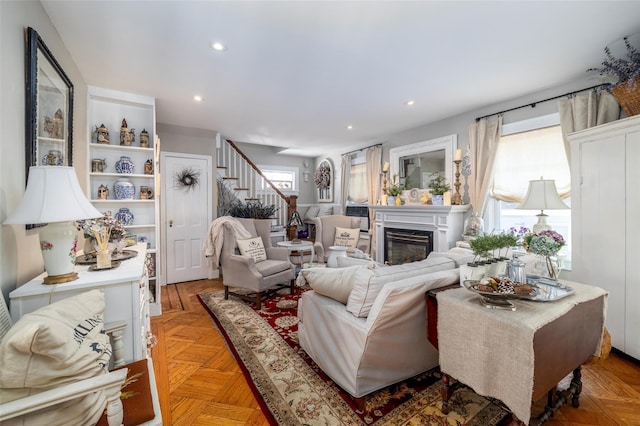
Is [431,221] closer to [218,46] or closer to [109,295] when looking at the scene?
[218,46]

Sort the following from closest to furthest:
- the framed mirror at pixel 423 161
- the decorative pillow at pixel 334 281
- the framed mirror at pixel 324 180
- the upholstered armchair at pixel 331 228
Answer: the decorative pillow at pixel 334 281
the framed mirror at pixel 423 161
the upholstered armchair at pixel 331 228
the framed mirror at pixel 324 180

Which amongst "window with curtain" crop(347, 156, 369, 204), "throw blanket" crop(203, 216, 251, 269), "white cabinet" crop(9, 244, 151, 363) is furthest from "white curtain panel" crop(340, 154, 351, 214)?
"white cabinet" crop(9, 244, 151, 363)

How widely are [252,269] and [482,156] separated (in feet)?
10.6

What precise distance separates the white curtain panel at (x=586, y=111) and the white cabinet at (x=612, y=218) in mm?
374

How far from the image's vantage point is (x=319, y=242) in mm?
4668

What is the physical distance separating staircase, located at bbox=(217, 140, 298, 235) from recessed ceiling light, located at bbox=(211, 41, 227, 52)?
2962 mm

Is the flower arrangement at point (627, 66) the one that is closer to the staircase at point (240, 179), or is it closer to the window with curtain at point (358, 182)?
the window with curtain at point (358, 182)

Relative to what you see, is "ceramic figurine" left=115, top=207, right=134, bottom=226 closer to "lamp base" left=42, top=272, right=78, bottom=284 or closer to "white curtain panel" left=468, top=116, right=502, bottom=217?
"lamp base" left=42, top=272, right=78, bottom=284

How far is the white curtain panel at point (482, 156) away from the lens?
3.47 meters

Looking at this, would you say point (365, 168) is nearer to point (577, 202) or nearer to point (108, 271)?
point (577, 202)

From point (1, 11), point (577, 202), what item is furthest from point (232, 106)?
point (577, 202)

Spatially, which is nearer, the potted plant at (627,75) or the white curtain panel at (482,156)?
the potted plant at (627,75)

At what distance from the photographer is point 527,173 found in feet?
10.6

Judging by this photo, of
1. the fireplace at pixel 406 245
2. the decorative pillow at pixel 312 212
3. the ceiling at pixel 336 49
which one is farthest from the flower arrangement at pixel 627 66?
the decorative pillow at pixel 312 212
